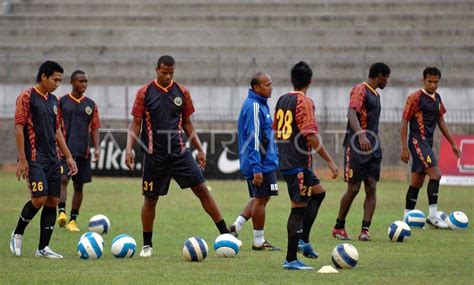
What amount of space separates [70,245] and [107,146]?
1481 centimetres

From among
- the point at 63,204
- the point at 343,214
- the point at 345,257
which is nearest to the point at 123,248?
the point at 345,257

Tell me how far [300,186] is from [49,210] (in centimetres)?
317

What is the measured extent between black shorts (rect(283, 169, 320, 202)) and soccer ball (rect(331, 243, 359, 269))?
0.65m

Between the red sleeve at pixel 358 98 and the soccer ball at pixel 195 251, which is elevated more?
the red sleeve at pixel 358 98

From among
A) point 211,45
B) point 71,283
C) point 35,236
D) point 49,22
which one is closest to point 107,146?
point 211,45

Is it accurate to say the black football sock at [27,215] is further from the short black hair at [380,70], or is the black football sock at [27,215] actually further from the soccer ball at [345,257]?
the short black hair at [380,70]

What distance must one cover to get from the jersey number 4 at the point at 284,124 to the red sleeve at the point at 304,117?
91 millimetres

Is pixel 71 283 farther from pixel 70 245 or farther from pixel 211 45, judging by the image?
pixel 211 45

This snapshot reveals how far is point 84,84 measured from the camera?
1686cm

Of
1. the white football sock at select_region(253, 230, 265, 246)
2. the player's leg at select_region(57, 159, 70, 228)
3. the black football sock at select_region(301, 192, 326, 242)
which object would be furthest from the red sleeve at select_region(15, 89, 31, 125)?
the player's leg at select_region(57, 159, 70, 228)

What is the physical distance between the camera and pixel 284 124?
11.7 m

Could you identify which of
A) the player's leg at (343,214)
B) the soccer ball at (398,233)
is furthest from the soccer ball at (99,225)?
the soccer ball at (398,233)

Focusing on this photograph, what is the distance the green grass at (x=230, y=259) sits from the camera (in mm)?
10812

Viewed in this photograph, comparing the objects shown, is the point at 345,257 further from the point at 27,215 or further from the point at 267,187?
the point at 27,215
